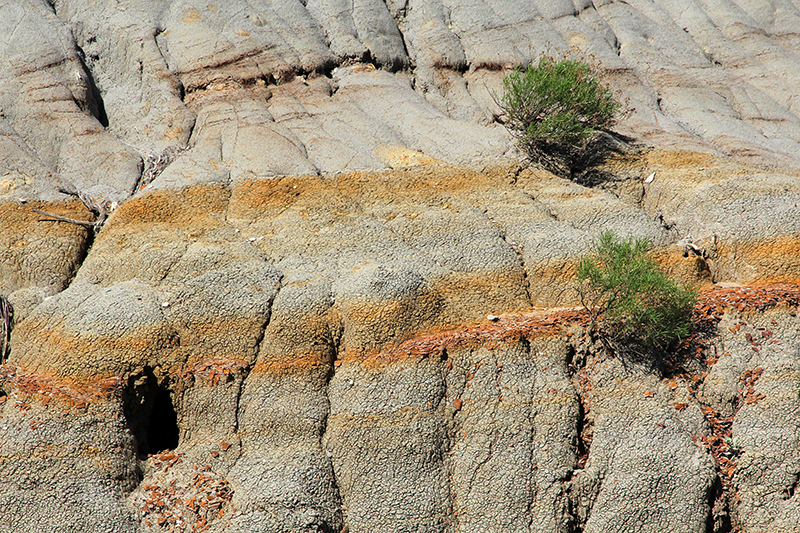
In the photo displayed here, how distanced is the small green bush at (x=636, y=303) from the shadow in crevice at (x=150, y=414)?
603 centimetres

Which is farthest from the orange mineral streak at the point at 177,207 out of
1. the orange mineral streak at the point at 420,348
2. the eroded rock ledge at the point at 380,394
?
the orange mineral streak at the point at 420,348

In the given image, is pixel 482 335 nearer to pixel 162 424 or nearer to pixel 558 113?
pixel 162 424

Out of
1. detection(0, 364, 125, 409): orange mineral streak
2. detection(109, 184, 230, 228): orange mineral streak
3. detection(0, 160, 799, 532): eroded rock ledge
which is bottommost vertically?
detection(0, 160, 799, 532): eroded rock ledge

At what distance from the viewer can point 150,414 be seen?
826 cm

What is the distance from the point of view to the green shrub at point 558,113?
11734 millimetres

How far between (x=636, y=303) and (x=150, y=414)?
6.89 meters

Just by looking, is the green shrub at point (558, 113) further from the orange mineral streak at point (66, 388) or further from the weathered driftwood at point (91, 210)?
the orange mineral streak at point (66, 388)

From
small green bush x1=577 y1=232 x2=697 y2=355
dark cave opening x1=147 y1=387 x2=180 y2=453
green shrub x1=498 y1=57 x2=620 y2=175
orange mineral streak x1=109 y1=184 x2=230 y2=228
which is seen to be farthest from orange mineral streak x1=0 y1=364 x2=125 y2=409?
green shrub x1=498 y1=57 x2=620 y2=175

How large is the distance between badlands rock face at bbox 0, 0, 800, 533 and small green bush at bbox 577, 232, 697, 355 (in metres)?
0.32

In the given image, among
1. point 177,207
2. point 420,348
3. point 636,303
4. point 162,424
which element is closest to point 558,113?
point 636,303

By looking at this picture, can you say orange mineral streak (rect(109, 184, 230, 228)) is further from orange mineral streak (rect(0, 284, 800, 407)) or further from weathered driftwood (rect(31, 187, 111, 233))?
orange mineral streak (rect(0, 284, 800, 407))

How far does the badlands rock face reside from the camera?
7535 millimetres

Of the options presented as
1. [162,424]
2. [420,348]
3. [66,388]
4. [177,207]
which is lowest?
[162,424]

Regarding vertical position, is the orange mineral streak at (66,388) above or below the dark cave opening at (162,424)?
above
